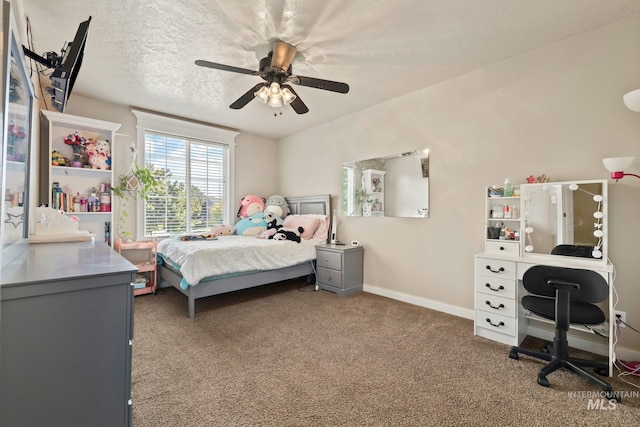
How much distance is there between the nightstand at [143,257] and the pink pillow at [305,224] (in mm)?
1943

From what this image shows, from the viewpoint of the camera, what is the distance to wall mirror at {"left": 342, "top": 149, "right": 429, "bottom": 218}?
3.29 m

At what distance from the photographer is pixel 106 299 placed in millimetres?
1071

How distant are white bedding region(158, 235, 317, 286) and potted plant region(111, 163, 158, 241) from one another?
0.53m

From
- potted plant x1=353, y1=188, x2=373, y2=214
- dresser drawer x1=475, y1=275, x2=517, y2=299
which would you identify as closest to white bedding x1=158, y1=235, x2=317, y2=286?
potted plant x1=353, y1=188, x2=373, y2=214

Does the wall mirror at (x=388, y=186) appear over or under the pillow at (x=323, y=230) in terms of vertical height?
over

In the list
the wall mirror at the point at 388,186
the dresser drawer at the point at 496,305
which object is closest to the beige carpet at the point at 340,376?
the dresser drawer at the point at 496,305

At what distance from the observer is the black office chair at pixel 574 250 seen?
2.15 m

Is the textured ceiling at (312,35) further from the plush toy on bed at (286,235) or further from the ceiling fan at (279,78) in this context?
the plush toy on bed at (286,235)

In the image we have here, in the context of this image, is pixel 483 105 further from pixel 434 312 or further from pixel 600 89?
pixel 434 312

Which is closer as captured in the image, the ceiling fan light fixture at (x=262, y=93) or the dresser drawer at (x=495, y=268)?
the dresser drawer at (x=495, y=268)

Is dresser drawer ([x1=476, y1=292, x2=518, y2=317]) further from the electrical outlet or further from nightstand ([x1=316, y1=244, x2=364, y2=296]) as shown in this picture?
nightstand ([x1=316, y1=244, x2=364, y2=296])

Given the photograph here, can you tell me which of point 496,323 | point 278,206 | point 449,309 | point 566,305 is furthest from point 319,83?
point 278,206

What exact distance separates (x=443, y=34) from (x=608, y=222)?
1.95 m

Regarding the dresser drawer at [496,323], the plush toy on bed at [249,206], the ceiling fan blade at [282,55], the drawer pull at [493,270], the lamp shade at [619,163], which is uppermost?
the ceiling fan blade at [282,55]
